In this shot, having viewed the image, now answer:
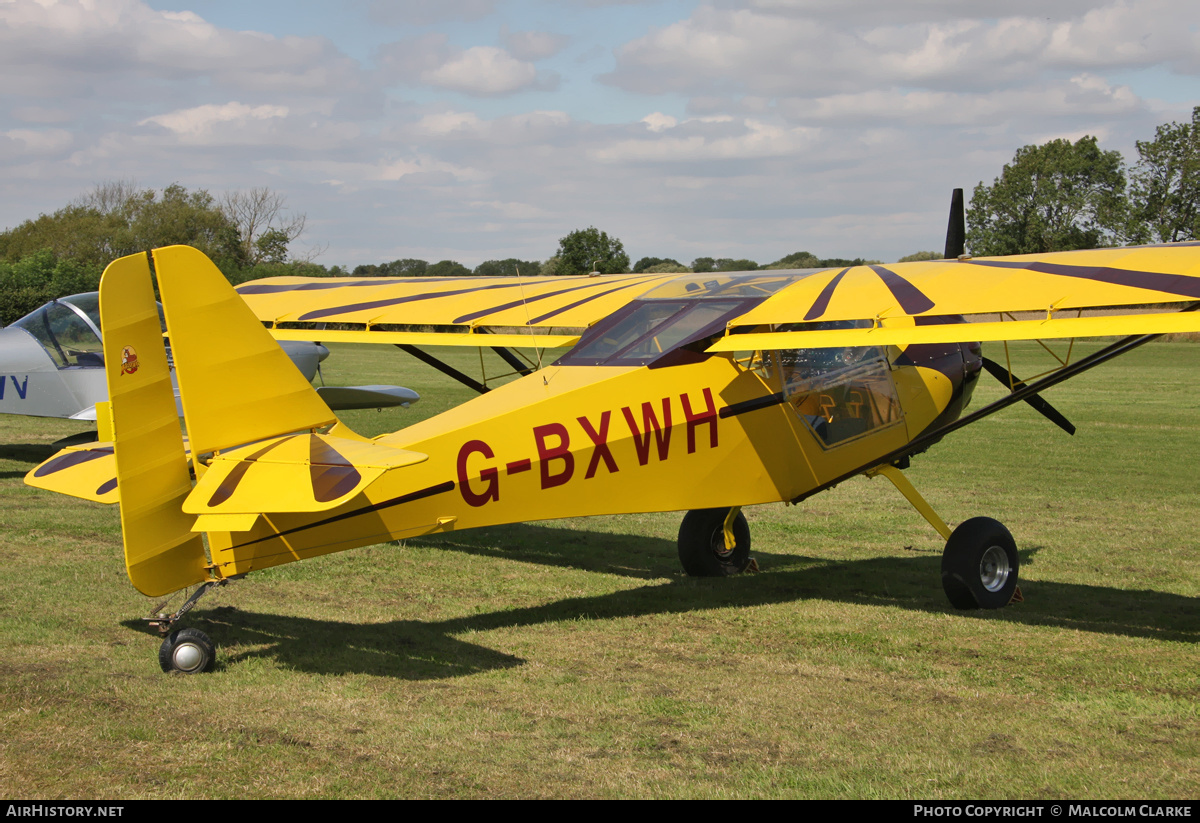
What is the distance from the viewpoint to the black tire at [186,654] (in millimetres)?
5219

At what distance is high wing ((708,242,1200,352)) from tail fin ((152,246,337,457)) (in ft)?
8.82

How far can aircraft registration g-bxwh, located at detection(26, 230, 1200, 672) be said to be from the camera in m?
4.84

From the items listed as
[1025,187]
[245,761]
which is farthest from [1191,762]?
[1025,187]

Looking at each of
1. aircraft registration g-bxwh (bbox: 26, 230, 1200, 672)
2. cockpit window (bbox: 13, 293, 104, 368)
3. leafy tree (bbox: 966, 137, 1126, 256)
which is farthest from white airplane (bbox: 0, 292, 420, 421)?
leafy tree (bbox: 966, 137, 1126, 256)

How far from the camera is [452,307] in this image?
29.5ft

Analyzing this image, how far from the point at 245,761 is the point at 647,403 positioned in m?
3.18

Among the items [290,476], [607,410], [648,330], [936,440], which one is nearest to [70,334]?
[648,330]

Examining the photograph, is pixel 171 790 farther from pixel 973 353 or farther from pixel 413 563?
pixel 973 353

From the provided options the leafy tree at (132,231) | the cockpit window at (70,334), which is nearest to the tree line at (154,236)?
the leafy tree at (132,231)

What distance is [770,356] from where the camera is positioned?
22.8 feet

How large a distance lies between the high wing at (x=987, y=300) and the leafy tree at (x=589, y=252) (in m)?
53.4

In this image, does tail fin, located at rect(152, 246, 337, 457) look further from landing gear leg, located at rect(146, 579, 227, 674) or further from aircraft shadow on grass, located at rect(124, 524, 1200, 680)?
aircraft shadow on grass, located at rect(124, 524, 1200, 680)

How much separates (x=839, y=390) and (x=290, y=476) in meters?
4.08

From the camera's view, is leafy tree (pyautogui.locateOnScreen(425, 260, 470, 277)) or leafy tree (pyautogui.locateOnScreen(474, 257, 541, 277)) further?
leafy tree (pyautogui.locateOnScreen(425, 260, 470, 277))
